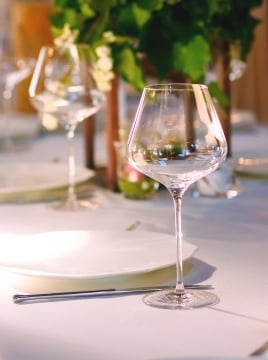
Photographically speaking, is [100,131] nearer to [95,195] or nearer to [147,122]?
[95,195]

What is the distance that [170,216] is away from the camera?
4.53ft

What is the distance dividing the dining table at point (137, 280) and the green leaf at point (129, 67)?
0.23m

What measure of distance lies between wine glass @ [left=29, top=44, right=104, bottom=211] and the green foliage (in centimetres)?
5

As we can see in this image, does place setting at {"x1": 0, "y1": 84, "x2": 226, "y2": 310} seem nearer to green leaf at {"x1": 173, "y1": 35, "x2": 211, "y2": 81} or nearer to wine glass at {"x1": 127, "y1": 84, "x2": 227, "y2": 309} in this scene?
wine glass at {"x1": 127, "y1": 84, "x2": 227, "y2": 309}

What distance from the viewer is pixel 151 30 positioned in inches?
58.2

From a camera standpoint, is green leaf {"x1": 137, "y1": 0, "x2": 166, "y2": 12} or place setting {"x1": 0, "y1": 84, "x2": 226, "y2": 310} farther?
green leaf {"x1": 137, "y1": 0, "x2": 166, "y2": 12}

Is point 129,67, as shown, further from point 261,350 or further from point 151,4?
point 261,350

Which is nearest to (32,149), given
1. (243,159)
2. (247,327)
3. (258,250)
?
(243,159)

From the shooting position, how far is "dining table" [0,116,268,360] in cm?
73

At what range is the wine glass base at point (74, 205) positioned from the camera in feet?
4.81

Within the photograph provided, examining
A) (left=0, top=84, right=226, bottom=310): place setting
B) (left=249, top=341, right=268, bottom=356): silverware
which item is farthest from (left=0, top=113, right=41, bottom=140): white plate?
(left=249, top=341, right=268, bottom=356): silverware

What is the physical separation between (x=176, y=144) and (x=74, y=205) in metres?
0.59

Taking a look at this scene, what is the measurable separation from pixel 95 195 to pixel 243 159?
1.29 ft

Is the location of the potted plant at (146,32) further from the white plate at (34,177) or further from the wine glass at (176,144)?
the wine glass at (176,144)
